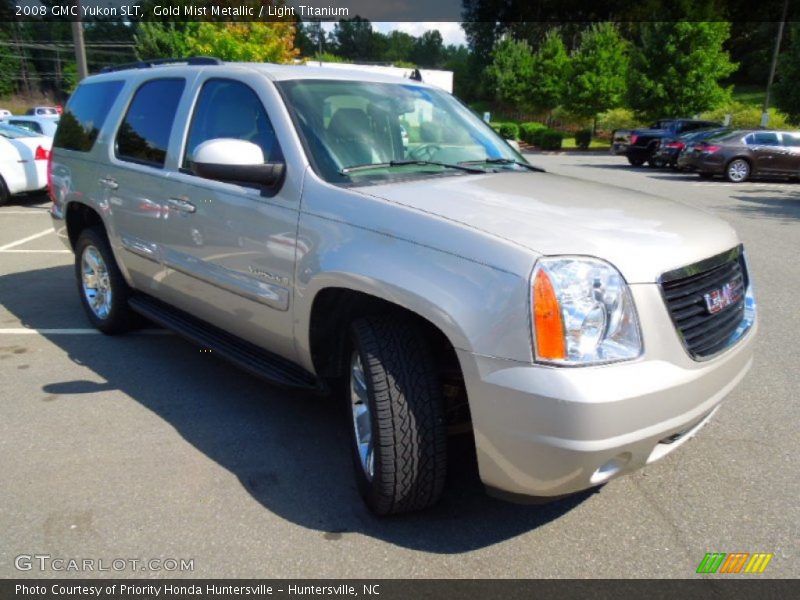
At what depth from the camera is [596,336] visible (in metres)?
2.13

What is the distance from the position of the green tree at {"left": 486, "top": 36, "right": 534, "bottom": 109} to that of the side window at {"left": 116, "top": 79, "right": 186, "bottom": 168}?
4383cm

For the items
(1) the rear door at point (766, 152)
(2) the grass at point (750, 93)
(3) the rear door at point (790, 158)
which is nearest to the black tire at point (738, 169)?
(1) the rear door at point (766, 152)

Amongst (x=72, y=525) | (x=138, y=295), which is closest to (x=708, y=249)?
(x=72, y=525)

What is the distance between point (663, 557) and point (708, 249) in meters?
1.25

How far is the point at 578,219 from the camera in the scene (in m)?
2.48

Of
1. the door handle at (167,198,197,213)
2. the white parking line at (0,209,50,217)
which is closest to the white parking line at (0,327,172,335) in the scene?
the door handle at (167,198,197,213)

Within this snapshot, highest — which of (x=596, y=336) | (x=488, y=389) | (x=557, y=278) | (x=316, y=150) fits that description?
(x=316, y=150)

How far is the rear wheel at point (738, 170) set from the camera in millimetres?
17812

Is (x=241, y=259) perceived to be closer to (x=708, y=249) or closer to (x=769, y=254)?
(x=708, y=249)

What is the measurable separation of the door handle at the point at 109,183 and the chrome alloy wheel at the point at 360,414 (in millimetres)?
2540

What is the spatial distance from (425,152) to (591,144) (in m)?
40.4

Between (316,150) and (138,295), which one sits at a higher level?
(316,150)
